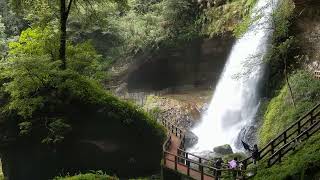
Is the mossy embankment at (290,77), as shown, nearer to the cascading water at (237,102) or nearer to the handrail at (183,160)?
the cascading water at (237,102)

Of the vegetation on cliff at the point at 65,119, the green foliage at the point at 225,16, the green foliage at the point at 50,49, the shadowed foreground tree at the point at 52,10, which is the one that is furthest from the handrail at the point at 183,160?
the green foliage at the point at 225,16

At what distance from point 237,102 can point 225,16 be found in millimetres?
9916

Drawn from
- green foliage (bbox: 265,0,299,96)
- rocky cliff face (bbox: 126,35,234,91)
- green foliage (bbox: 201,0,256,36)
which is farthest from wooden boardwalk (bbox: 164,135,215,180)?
rocky cliff face (bbox: 126,35,234,91)

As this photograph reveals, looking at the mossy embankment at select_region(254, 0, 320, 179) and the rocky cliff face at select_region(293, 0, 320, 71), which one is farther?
the rocky cliff face at select_region(293, 0, 320, 71)

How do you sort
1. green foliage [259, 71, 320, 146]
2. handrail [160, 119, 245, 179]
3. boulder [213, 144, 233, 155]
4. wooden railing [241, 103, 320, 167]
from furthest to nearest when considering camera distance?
boulder [213, 144, 233, 155] → green foliage [259, 71, 320, 146] → handrail [160, 119, 245, 179] → wooden railing [241, 103, 320, 167]

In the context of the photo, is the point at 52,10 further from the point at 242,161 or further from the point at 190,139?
the point at 242,161

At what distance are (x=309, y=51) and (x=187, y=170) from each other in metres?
12.9

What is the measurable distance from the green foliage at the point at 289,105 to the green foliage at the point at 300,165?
590 centimetres

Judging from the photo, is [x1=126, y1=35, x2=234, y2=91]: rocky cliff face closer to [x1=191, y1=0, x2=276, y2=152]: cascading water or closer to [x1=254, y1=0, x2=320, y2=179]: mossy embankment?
[x1=191, y1=0, x2=276, y2=152]: cascading water

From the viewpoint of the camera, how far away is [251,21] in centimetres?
2314

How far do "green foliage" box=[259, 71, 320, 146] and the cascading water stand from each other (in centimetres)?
247

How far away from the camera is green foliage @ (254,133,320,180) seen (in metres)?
13.1

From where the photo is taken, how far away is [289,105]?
23.3 metres

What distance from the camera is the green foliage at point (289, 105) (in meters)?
21.5
